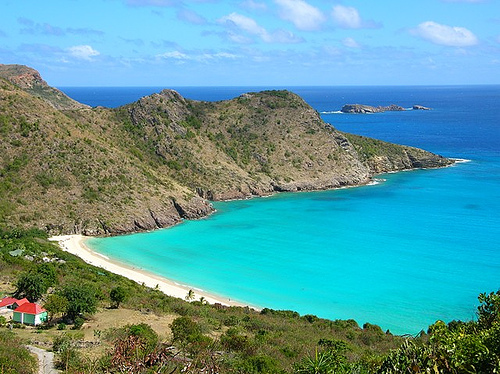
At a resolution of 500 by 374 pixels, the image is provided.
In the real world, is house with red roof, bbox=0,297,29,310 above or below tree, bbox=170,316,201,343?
below

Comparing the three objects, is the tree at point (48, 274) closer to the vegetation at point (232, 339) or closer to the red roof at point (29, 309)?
the vegetation at point (232, 339)

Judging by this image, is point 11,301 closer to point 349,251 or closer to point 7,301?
point 7,301

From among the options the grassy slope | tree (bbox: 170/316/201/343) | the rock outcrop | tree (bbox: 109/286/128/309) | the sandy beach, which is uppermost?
the rock outcrop

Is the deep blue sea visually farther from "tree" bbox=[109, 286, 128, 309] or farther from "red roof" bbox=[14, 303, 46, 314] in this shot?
"red roof" bbox=[14, 303, 46, 314]

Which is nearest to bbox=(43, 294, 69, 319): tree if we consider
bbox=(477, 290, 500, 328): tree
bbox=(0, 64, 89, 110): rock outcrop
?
bbox=(477, 290, 500, 328): tree

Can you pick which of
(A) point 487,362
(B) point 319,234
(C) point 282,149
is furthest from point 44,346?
(C) point 282,149

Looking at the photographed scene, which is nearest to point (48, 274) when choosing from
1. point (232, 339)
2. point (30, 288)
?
point (30, 288)
